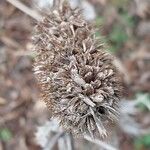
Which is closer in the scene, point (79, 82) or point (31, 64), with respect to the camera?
point (79, 82)

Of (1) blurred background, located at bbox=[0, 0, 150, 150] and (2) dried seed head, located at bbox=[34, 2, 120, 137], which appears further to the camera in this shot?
(1) blurred background, located at bbox=[0, 0, 150, 150]

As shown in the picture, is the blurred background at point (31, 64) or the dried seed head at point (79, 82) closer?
the dried seed head at point (79, 82)

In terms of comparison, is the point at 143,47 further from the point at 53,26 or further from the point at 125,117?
the point at 53,26

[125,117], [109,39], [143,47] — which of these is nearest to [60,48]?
[125,117]
